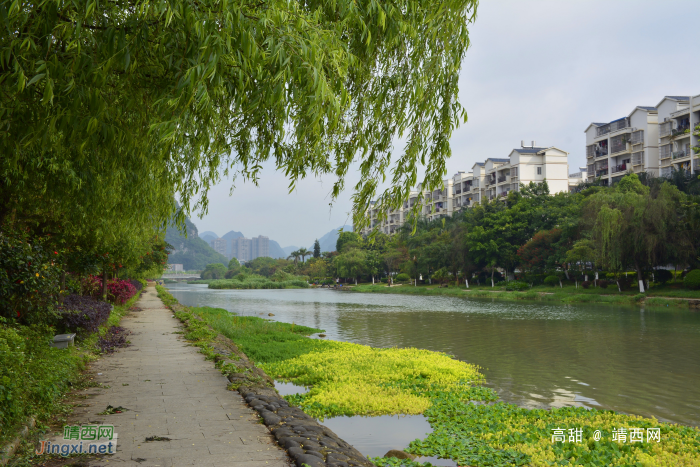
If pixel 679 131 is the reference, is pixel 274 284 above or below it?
below

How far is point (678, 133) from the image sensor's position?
4353cm

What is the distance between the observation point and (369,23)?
3857mm

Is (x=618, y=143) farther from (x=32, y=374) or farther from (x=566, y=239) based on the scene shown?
(x=32, y=374)

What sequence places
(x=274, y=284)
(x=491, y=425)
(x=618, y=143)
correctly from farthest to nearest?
(x=274, y=284)
(x=618, y=143)
(x=491, y=425)

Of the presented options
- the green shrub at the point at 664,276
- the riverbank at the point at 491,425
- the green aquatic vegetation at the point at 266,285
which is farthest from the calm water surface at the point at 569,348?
the green aquatic vegetation at the point at 266,285

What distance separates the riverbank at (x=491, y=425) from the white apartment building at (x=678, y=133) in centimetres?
4174

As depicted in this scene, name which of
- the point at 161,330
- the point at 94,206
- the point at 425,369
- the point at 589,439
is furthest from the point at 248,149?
the point at 161,330

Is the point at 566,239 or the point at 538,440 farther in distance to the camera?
A: the point at 566,239

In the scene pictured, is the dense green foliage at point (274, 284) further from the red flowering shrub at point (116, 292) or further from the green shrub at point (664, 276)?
the red flowering shrub at point (116, 292)

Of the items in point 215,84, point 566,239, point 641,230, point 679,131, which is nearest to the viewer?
point 215,84

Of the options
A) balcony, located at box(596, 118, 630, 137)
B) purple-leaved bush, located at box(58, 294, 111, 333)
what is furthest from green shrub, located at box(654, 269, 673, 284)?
purple-leaved bush, located at box(58, 294, 111, 333)

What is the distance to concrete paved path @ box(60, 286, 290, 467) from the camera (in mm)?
4395

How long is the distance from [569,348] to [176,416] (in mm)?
12758

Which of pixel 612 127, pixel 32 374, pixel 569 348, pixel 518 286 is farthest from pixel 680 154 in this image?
pixel 32 374
